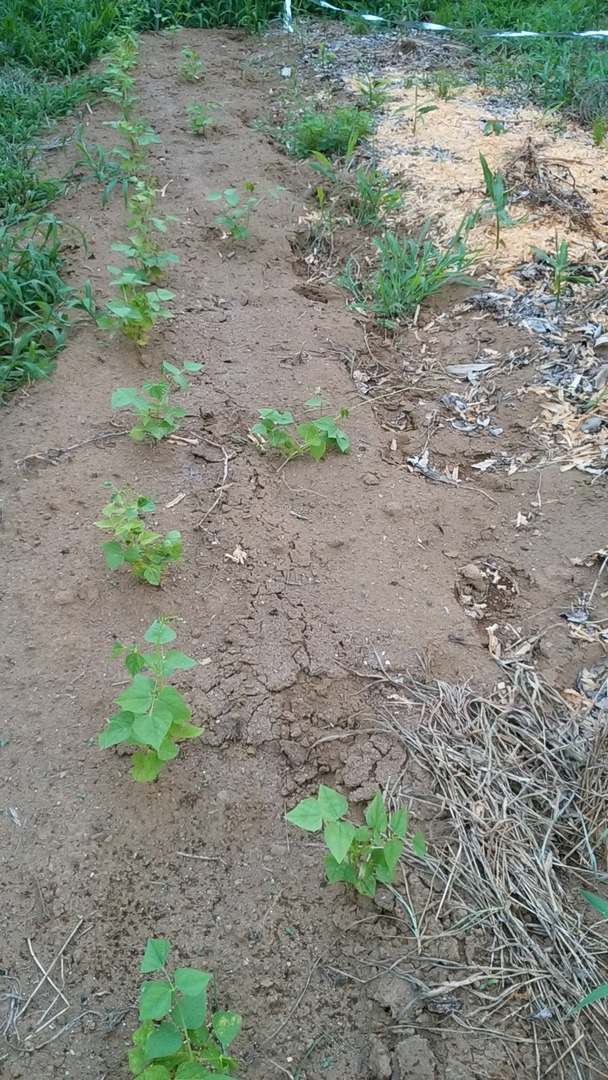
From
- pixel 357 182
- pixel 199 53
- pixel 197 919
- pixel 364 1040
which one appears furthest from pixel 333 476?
pixel 199 53

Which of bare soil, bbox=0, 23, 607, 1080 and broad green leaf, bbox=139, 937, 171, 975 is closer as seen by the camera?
broad green leaf, bbox=139, 937, 171, 975

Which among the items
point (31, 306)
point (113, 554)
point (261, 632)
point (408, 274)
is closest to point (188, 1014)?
point (261, 632)

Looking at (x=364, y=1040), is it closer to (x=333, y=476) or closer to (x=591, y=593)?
(x=591, y=593)

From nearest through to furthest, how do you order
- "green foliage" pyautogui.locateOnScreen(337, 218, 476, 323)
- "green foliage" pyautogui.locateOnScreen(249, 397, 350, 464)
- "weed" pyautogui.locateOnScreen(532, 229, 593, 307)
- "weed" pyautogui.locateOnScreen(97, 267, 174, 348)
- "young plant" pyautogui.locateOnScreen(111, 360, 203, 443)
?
"young plant" pyautogui.locateOnScreen(111, 360, 203, 443) → "green foliage" pyautogui.locateOnScreen(249, 397, 350, 464) → "weed" pyautogui.locateOnScreen(97, 267, 174, 348) → "weed" pyautogui.locateOnScreen(532, 229, 593, 307) → "green foliage" pyautogui.locateOnScreen(337, 218, 476, 323)

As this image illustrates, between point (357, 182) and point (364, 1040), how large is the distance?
3911 millimetres

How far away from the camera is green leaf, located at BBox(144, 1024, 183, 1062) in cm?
128

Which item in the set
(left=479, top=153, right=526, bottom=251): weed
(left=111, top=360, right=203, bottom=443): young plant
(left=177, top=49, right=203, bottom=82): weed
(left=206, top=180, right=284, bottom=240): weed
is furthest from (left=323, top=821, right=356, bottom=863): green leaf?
(left=177, top=49, right=203, bottom=82): weed

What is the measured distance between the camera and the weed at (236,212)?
139 inches

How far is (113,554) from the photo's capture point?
2.14 m

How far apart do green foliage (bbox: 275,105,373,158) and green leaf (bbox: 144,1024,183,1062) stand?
4.28 metres

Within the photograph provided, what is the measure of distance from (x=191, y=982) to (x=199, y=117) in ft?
15.0

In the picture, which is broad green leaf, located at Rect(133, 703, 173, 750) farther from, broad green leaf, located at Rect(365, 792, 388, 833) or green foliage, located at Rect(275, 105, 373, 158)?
green foliage, located at Rect(275, 105, 373, 158)

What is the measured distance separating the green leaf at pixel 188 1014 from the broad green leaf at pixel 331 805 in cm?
39

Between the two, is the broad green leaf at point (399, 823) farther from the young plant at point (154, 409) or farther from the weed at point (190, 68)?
the weed at point (190, 68)
